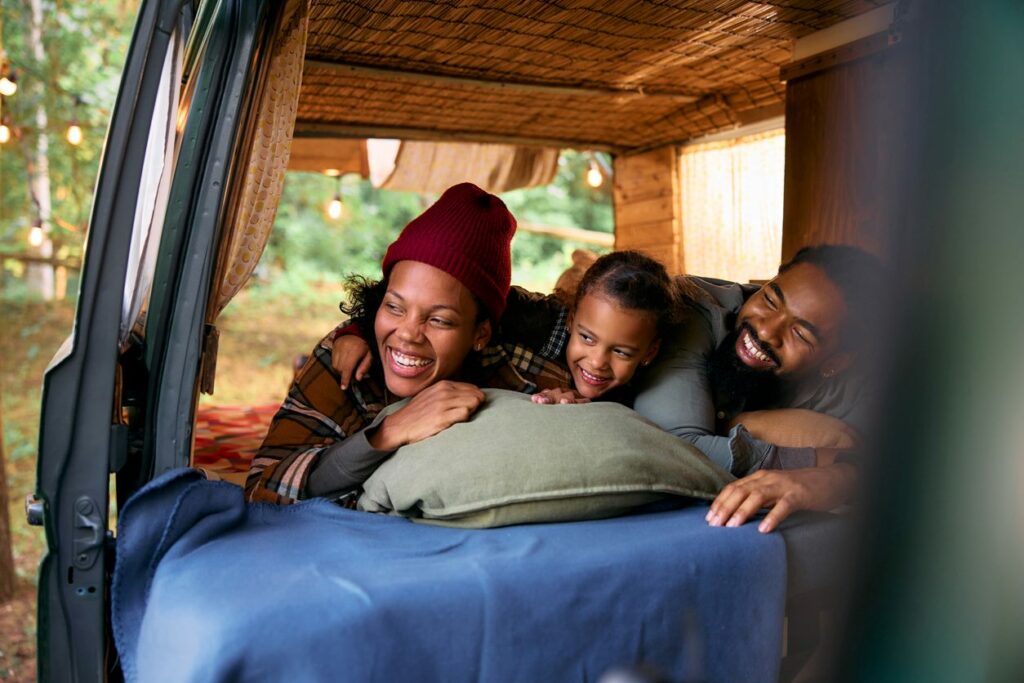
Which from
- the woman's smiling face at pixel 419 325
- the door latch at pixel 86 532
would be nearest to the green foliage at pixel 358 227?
the woman's smiling face at pixel 419 325

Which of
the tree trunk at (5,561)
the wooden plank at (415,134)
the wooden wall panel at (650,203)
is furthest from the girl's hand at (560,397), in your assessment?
the tree trunk at (5,561)

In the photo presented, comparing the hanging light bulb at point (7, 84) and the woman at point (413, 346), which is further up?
the hanging light bulb at point (7, 84)

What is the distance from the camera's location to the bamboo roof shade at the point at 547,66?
107 inches

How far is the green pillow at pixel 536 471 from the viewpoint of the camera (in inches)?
63.3

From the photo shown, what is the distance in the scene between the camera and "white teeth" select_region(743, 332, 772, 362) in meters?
2.38

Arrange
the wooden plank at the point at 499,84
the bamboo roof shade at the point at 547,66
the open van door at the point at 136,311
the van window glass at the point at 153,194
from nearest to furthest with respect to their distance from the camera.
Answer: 1. the open van door at the point at 136,311
2. the van window glass at the point at 153,194
3. the bamboo roof shade at the point at 547,66
4. the wooden plank at the point at 499,84

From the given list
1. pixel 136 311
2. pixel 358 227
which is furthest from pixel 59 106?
pixel 136 311

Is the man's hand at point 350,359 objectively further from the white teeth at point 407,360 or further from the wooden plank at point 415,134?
the wooden plank at point 415,134

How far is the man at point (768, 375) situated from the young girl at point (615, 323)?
149 mm

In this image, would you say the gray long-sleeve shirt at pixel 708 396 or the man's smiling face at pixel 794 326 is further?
the man's smiling face at pixel 794 326

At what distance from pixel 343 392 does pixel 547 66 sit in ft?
6.15

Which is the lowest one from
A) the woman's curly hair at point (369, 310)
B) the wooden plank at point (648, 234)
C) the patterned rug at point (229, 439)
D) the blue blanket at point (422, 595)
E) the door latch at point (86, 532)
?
the patterned rug at point (229, 439)

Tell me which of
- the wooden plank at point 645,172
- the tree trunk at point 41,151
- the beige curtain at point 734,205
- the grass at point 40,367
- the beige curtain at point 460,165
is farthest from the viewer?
the tree trunk at point 41,151

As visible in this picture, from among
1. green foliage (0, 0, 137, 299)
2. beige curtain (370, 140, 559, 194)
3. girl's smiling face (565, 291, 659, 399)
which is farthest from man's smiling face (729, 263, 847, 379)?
green foliage (0, 0, 137, 299)
